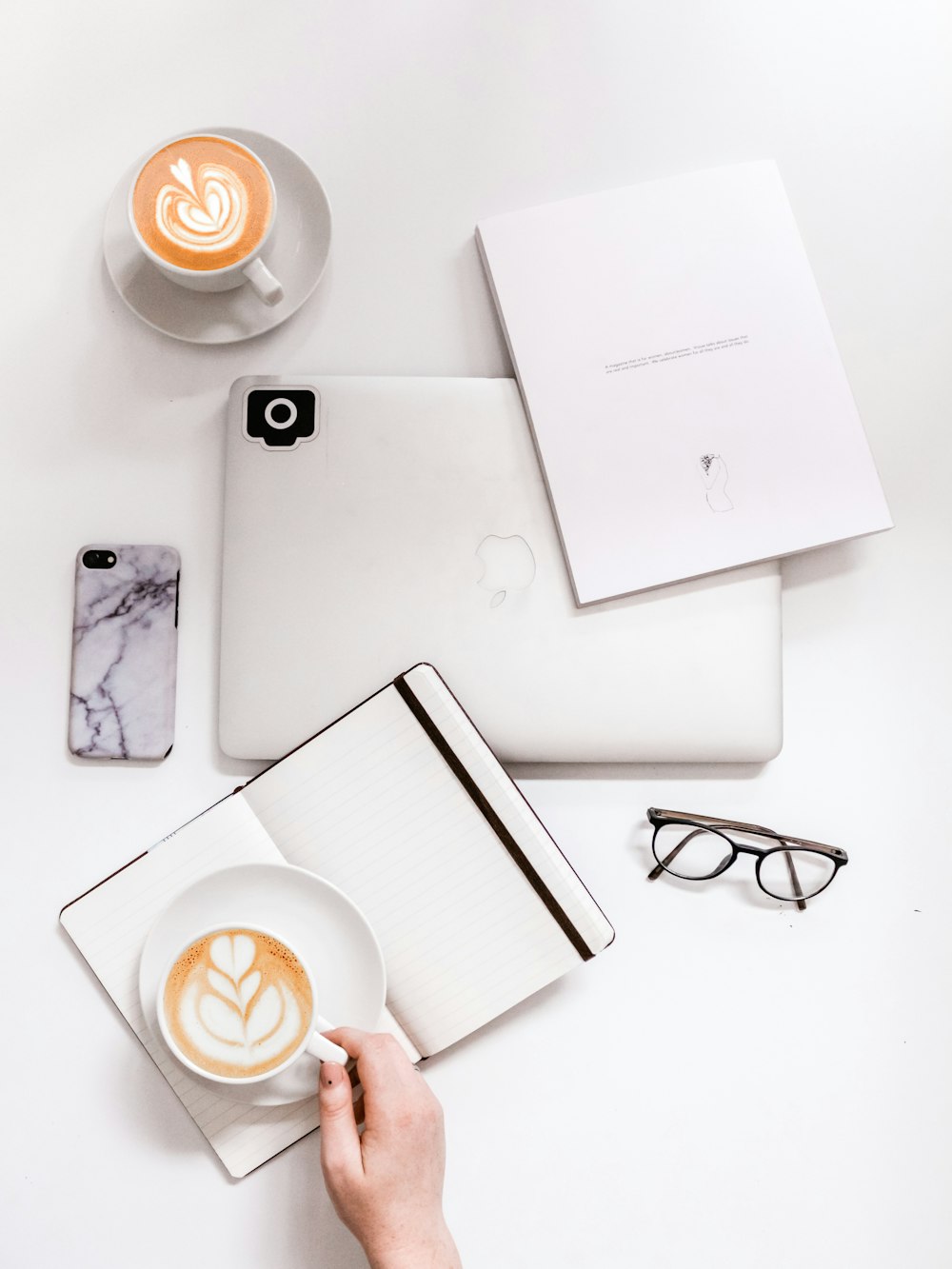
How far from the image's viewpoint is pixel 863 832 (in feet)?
2.58

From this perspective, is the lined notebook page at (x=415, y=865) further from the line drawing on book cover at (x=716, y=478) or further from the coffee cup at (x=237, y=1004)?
the line drawing on book cover at (x=716, y=478)

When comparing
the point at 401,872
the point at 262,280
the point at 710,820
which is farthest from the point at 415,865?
the point at 262,280

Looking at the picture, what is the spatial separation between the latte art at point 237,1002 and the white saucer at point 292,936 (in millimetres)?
39

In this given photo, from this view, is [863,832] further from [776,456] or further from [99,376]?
[99,376]

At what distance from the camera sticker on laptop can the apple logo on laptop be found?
17cm

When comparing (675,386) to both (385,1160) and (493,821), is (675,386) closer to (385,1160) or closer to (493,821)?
(493,821)

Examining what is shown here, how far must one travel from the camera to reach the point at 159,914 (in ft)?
2.41

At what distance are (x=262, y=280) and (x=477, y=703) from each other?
0.38 m

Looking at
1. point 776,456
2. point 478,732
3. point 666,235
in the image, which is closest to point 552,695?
point 478,732

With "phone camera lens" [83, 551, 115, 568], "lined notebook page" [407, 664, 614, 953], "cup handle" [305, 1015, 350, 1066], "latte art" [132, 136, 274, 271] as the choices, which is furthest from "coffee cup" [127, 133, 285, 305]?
"cup handle" [305, 1015, 350, 1066]

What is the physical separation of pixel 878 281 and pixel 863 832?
479 mm

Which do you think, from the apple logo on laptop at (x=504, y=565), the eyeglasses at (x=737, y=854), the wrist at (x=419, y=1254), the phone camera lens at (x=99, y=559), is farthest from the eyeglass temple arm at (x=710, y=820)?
the phone camera lens at (x=99, y=559)

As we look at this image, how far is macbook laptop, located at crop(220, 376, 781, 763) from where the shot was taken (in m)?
0.75

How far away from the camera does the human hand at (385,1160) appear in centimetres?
67
